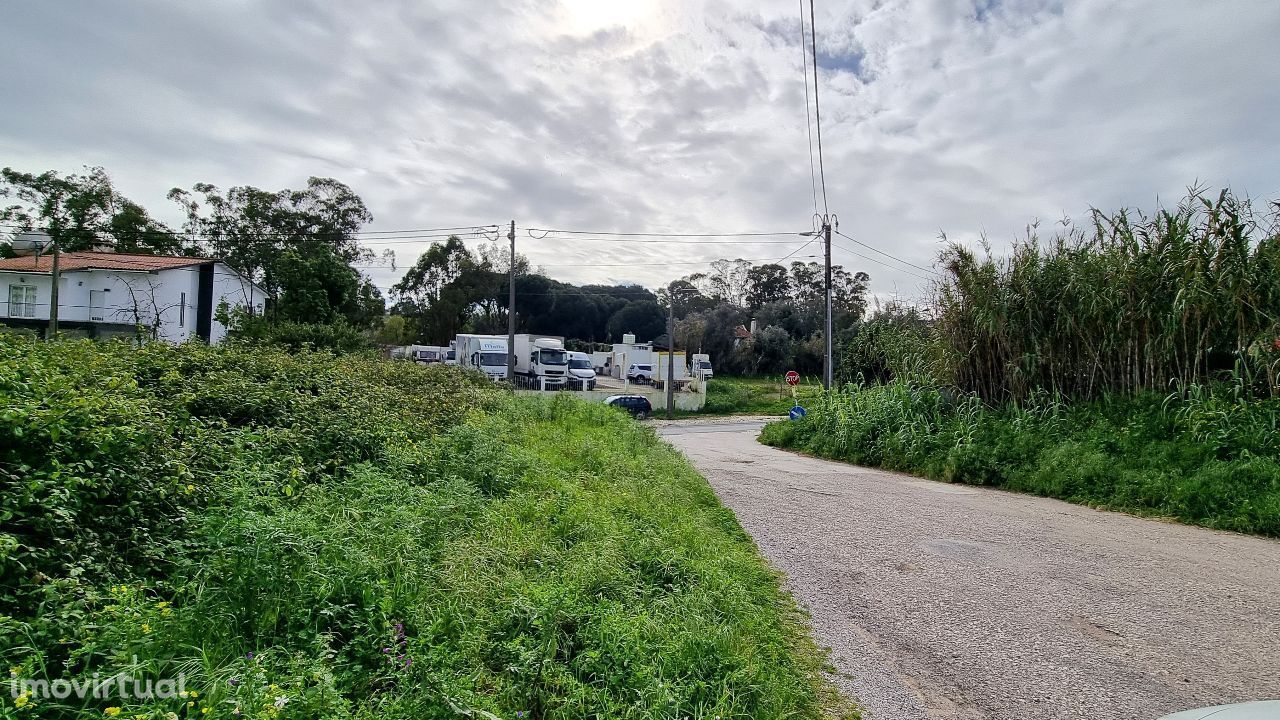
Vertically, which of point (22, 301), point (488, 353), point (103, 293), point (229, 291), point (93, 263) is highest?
point (93, 263)

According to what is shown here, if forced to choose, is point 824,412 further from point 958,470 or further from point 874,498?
point 874,498

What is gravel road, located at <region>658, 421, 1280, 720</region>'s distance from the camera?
10.7 feet

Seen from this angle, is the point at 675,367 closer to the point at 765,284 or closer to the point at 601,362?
the point at 601,362

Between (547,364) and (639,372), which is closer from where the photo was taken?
(547,364)

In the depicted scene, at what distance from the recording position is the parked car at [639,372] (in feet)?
155

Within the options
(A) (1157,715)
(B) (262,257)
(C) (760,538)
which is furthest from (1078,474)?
(B) (262,257)

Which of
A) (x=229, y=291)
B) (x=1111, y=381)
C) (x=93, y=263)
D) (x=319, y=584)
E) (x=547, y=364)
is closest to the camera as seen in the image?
(x=319, y=584)

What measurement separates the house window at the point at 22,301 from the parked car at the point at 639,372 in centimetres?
3375

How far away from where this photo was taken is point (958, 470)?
35.2 ft

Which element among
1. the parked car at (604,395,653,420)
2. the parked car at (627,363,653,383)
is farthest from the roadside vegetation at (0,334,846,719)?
the parked car at (627,363,653,383)

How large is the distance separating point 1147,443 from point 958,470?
103 inches

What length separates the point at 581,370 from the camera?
39562 millimetres

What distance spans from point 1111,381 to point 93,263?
4003 cm

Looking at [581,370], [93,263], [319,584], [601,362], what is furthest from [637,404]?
[319,584]
